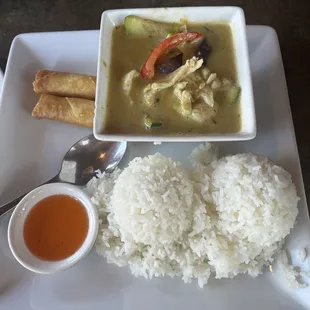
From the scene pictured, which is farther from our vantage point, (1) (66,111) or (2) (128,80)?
(1) (66,111)

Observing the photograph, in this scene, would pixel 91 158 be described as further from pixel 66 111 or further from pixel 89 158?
pixel 66 111

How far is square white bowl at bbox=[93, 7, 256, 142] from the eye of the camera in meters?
1.75

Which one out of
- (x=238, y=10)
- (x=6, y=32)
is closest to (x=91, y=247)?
(x=238, y=10)

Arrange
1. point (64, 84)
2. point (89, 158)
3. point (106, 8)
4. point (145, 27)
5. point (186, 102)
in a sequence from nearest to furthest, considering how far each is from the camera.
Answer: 1. point (186, 102)
2. point (145, 27)
3. point (89, 158)
4. point (64, 84)
5. point (106, 8)

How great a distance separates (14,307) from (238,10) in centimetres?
154

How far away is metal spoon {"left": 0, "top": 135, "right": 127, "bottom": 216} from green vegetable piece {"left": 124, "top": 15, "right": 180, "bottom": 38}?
500 mm

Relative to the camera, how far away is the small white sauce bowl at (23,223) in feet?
5.88

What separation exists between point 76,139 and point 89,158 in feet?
0.43

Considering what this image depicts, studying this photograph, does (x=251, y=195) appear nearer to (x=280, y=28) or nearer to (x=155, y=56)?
(x=155, y=56)

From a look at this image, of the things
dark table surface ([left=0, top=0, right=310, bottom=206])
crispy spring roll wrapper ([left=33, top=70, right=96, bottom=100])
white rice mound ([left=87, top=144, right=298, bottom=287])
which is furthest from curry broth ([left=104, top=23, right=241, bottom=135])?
dark table surface ([left=0, top=0, right=310, bottom=206])

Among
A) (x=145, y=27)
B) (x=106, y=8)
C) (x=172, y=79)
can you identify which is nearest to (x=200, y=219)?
(x=172, y=79)

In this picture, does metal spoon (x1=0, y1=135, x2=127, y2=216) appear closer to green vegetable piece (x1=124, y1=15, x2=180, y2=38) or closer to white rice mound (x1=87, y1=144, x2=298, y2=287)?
white rice mound (x1=87, y1=144, x2=298, y2=287)

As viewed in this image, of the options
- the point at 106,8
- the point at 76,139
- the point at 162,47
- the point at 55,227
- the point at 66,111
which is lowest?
the point at 55,227

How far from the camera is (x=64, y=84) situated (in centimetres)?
220
